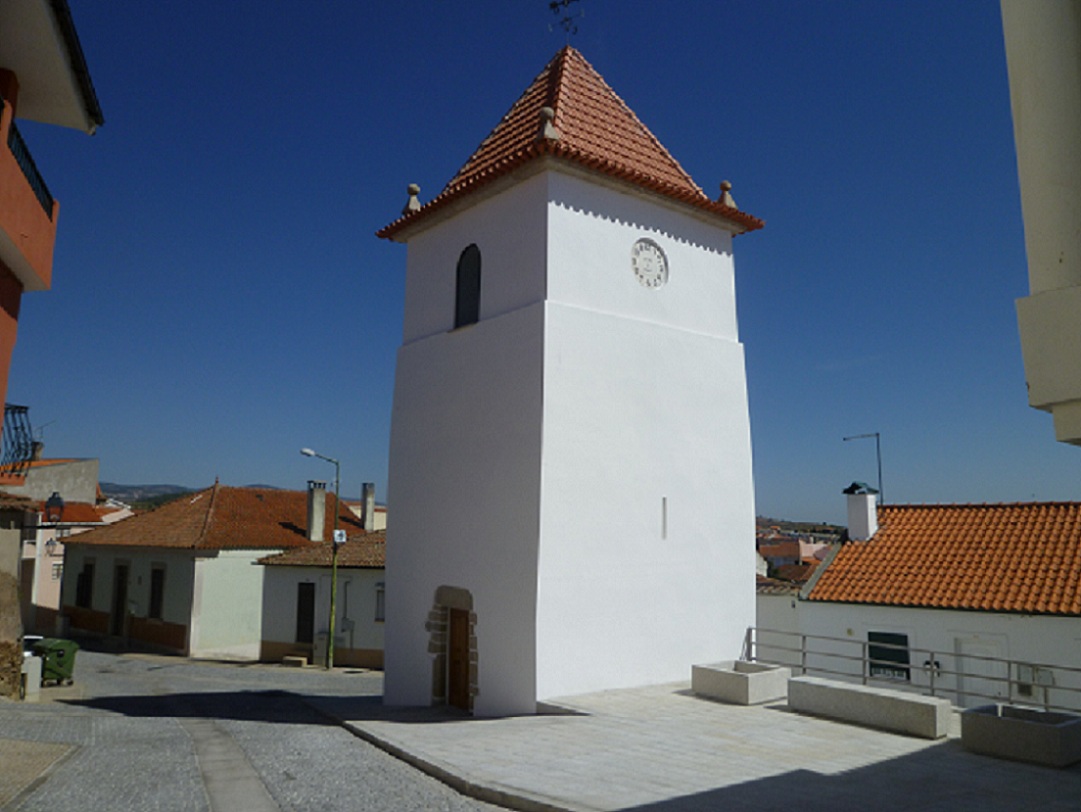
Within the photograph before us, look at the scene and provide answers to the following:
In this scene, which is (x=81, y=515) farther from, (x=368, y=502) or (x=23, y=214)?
(x=23, y=214)

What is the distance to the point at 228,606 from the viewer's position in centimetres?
2752

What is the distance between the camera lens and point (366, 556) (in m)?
26.6

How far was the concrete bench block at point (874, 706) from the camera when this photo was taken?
344 inches

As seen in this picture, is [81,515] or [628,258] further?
[81,515]

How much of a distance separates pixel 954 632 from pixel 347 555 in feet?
59.5

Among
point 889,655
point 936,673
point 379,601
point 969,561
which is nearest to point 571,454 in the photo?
point 936,673

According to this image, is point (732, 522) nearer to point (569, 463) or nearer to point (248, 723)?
point (569, 463)

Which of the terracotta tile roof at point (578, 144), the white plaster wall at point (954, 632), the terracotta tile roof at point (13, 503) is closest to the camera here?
the terracotta tile roof at point (578, 144)

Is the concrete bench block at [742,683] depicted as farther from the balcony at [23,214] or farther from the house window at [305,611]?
the house window at [305,611]

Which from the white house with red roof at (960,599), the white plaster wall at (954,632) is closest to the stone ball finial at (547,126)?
the white plaster wall at (954,632)

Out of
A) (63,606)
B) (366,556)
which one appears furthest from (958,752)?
(63,606)

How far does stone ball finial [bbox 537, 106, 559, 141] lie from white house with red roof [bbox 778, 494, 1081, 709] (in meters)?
9.29

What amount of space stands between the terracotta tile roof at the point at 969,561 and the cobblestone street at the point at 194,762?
11547mm

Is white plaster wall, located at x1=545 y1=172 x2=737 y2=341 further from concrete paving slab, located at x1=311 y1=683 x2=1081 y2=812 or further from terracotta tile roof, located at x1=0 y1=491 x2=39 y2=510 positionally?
terracotta tile roof, located at x1=0 y1=491 x2=39 y2=510
